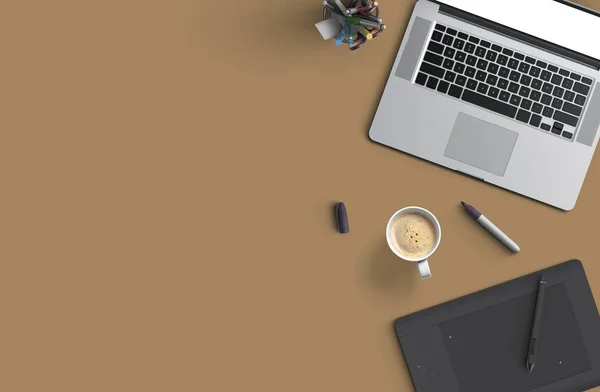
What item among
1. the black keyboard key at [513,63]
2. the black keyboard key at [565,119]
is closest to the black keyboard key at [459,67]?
the black keyboard key at [513,63]

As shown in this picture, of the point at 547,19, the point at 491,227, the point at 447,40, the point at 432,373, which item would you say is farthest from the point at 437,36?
the point at 432,373

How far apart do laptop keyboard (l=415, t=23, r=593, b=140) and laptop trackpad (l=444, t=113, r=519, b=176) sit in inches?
1.5

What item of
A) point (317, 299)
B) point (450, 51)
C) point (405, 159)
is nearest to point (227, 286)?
point (317, 299)

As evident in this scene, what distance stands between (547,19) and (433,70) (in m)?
0.27

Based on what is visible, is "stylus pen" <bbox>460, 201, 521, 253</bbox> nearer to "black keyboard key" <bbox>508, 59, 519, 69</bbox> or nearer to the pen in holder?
"black keyboard key" <bbox>508, 59, 519, 69</bbox>

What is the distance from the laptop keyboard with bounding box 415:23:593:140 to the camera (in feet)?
5.23

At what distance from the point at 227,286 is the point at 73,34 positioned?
652mm

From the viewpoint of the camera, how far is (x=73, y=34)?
1650 mm

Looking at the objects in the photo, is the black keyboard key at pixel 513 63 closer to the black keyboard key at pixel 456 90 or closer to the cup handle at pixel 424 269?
the black keyboard key at pixel 456 90

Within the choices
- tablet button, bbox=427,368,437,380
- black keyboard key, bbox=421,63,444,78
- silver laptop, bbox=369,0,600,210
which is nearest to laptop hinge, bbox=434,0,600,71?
silver laptop, bbox=369,0,600,210

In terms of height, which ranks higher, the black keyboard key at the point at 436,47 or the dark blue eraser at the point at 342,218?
the black keyboard key at the point at 436,47

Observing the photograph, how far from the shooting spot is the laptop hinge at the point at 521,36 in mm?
1599

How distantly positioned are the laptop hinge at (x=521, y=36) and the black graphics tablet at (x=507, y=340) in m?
0.46

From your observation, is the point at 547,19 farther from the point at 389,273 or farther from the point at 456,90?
the point at 389,273
